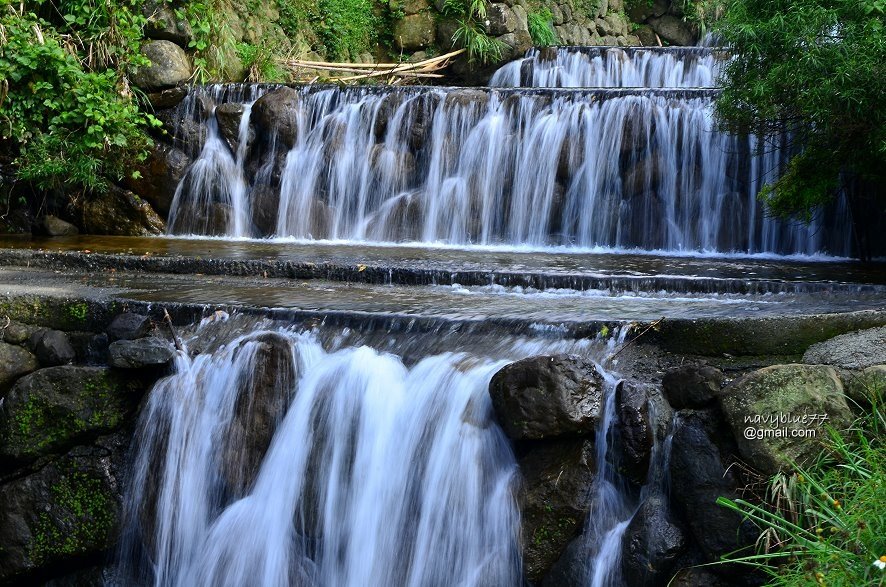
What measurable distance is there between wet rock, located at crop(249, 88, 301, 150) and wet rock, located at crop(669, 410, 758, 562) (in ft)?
25.1

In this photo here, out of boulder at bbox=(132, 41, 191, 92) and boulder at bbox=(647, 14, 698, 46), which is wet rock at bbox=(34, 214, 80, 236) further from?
boulder at bbox=(647, 14, 698, 46)

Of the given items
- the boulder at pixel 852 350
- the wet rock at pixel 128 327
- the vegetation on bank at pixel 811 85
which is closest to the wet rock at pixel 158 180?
the wet rock at pixel 128 327

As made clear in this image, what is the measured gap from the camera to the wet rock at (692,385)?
169 inches

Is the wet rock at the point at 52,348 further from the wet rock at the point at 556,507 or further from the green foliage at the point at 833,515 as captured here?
the green foliage at the point at 833,515

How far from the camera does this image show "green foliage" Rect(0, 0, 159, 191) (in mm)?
9875

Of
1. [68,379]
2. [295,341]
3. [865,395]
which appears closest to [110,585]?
[68,379]

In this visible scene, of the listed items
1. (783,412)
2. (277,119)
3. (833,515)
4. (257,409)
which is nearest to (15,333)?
(257,409)

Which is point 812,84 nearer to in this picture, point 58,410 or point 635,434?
point 635,434

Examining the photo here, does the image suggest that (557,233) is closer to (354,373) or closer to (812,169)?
(812,169)

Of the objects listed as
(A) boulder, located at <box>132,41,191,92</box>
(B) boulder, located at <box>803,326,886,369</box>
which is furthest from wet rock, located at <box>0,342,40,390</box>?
(A) boulder, located at <box>132,41,191,92</box>

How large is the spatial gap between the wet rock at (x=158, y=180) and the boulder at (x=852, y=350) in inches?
322

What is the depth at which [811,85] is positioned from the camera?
6.38 m

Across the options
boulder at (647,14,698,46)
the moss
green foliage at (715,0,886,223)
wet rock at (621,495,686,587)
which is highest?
boulder at (647,14,698,46)

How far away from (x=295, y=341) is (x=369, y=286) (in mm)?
1606
